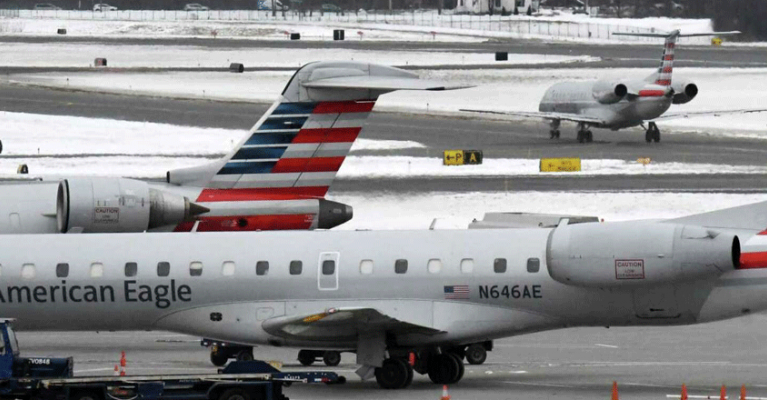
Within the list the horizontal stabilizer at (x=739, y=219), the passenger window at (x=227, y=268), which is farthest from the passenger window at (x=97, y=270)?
the horizontal stabilizer at (x=739, y=219)

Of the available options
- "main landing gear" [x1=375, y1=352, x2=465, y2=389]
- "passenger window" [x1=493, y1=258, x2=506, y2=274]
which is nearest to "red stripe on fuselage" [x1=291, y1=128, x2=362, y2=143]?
"main landing gear" [x1=375, y1=352, x2=465, y2=389]

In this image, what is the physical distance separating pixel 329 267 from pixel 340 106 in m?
7.12

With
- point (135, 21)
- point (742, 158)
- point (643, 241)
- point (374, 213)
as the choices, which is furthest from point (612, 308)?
point (135, 21)

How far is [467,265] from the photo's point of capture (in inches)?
1006

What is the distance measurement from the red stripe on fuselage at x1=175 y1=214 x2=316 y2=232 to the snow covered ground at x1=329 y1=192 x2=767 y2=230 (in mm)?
11882

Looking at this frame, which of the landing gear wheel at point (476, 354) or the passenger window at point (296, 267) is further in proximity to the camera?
the landing gear wheel at point (476, 354)

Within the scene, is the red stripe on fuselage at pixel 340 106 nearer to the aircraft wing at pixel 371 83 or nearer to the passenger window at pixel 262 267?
the aircraft wing at pixel 371 83

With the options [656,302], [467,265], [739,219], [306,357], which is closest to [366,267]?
[467,265]

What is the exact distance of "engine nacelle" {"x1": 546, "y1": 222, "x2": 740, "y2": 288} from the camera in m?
24.5

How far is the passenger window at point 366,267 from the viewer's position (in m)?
25.8

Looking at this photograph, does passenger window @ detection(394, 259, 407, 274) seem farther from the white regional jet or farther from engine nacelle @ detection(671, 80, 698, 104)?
engine nacelle @ detection(671, 80, 698, 104)

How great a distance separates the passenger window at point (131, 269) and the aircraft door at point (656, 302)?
8.15 m


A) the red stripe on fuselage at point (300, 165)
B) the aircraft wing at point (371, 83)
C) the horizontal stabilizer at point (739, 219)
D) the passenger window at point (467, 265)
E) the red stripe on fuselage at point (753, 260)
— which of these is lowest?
the passenger window at point (467, 265)

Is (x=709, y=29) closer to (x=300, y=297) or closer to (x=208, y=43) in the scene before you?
(x=208, y=43)
